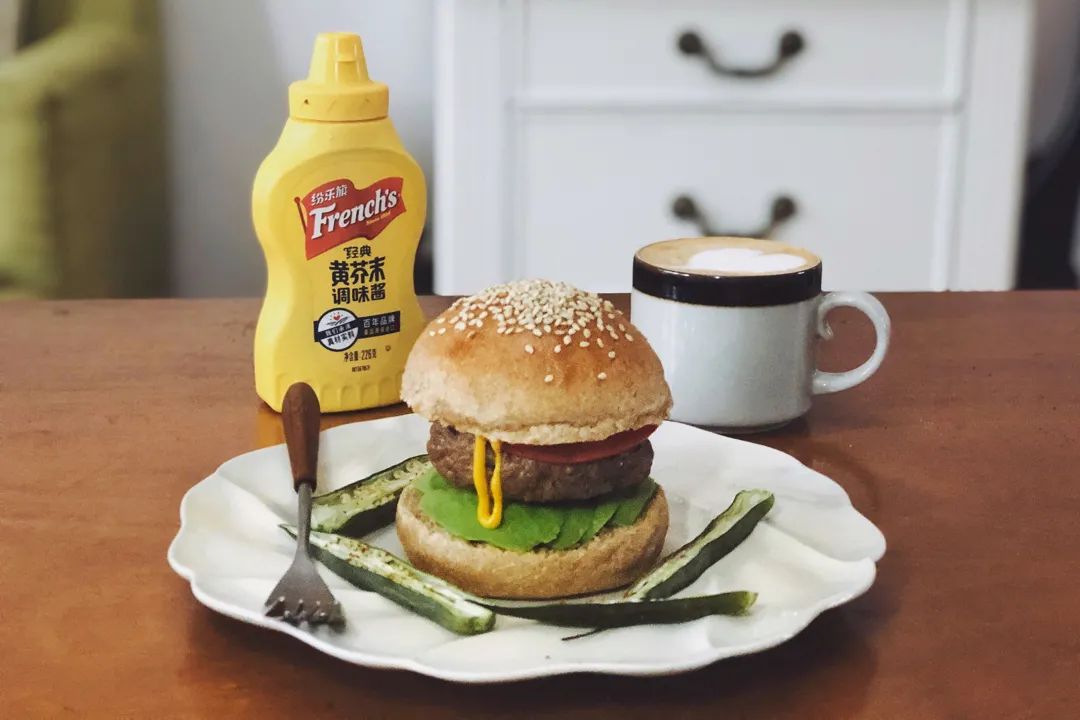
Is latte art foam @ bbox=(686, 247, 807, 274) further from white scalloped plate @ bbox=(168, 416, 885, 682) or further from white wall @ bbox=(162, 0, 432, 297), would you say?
white wall @ bbox=(162, 0, 432, 297)

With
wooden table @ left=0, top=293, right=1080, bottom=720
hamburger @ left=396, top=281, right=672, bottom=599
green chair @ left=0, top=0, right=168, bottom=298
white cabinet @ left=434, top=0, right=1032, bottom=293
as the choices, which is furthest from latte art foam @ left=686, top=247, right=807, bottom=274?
green chair @ left=0, top=0, right=168, bottom=298

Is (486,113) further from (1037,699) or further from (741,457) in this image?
(1037,699)

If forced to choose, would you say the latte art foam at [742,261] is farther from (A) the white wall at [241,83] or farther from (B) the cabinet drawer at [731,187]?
(A) the white wall at [241,83]

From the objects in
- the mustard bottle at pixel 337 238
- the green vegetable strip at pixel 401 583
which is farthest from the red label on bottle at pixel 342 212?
the green vegetable strip at pixel 401 583

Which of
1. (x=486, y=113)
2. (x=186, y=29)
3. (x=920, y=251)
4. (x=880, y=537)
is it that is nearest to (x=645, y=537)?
(x=880, y=537)

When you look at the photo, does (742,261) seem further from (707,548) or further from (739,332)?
(707,548)
